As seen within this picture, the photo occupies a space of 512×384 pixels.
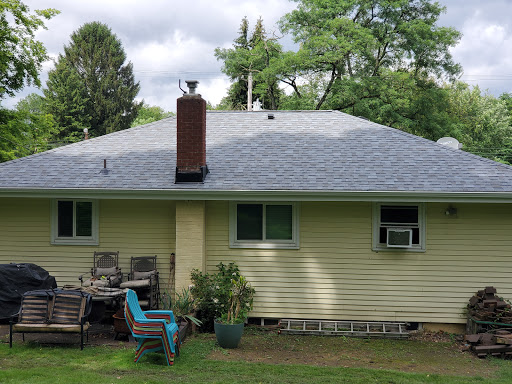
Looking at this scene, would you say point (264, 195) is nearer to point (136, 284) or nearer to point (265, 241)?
point (265, 241)

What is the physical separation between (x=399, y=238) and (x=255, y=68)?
73.9ft

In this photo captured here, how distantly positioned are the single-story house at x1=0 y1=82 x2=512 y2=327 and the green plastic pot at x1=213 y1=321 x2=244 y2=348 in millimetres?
1552

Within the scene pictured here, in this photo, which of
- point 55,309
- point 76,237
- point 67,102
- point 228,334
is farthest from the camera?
point 67,102

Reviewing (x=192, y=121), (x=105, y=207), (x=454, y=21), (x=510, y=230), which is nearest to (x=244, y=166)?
(x=192, y=121)

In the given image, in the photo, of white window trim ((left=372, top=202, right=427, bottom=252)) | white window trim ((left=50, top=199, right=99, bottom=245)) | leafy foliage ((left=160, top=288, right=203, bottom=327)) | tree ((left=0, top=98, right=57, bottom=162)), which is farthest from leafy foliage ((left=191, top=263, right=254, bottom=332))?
tree ((left=0, top=98, right=57, bottom=162))

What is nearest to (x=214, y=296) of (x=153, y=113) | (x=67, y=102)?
(x=67, y=102)

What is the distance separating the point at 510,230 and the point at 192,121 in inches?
258

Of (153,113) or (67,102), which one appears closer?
(67,102)

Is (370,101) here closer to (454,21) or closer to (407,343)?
(454,21)

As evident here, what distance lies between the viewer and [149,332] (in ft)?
22.4

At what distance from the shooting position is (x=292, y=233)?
948 cm

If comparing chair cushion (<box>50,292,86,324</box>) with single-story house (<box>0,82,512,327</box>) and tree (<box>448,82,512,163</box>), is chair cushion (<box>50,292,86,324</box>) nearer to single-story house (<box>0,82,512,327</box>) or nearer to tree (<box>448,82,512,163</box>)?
single-story house (<box>0,82,512,327</box>)

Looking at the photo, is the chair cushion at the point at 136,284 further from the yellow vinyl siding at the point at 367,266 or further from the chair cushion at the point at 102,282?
the yellow vinyl siding at the point at 367,266

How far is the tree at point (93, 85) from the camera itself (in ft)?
125
